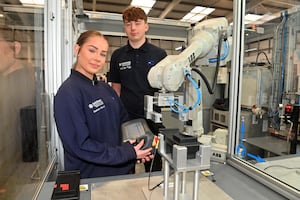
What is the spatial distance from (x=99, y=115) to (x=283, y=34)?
6.55 feet

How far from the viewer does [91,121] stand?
113 centimetres

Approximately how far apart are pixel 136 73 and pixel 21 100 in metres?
0.93

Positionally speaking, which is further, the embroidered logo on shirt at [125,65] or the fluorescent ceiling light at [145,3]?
the fluorescent ceiling light at [145,3]

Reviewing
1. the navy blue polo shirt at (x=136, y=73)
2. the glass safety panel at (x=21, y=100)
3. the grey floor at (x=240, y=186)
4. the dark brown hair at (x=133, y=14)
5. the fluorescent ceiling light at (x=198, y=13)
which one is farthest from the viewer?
the fluorescent ceiling light at (x=198, y=13)

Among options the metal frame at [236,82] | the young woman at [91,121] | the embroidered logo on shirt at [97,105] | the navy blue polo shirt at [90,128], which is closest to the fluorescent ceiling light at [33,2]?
the young woman at [91,121]

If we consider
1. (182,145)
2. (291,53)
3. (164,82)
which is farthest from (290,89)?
(182,145)

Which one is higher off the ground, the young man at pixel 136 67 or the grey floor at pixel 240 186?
the young man at pixel 136 67

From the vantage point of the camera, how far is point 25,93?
38.4 inches

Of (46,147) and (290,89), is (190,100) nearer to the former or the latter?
(46,147)

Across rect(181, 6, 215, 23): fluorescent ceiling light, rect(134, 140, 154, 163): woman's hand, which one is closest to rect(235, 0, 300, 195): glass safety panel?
rect(134, 140, 154, 163): woman's hand

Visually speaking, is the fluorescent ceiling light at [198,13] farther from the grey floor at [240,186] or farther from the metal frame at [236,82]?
the grey floor at [240,186]

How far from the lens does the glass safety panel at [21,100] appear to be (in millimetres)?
735

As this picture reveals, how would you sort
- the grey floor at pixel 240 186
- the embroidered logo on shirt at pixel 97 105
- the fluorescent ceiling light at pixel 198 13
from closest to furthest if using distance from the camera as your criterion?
the grey floor at pixel 240 186, the embroidered logo on shirt at pixel 97 105, the fluorescent ceiling light at pixel 198 13

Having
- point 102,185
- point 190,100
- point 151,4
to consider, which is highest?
point 151,4
